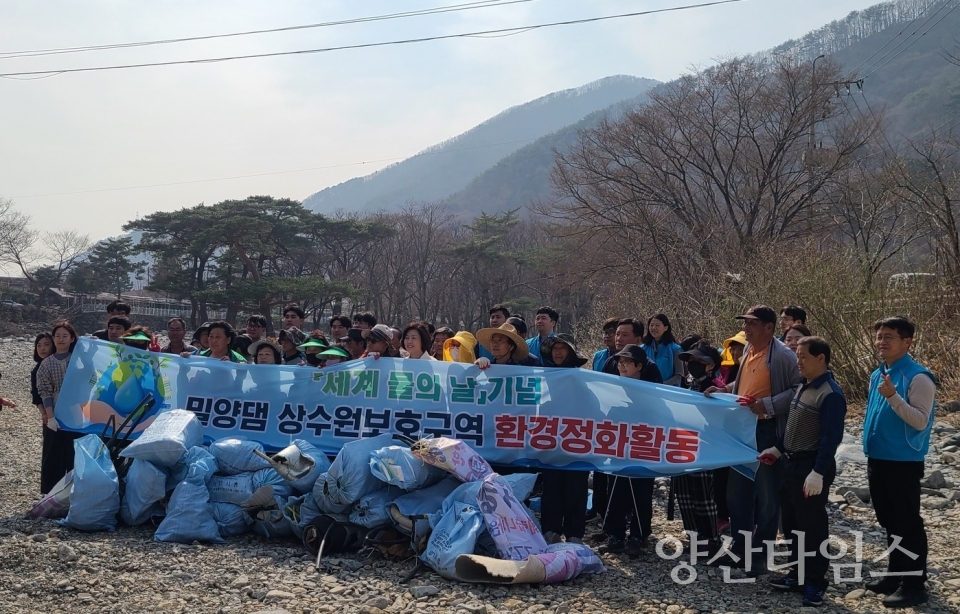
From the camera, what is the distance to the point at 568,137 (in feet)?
429

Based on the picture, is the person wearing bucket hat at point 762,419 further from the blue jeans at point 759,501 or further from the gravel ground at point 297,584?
the gravel ground at point 297,584

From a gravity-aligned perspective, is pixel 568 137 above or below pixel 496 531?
above

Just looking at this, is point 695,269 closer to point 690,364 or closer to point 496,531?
point 690,364

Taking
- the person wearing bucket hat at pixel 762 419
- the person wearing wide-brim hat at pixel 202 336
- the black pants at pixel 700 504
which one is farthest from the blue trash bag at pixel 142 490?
the person wearing bucket hat at pixel 762 419

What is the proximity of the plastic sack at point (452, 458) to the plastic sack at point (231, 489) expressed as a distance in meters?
1.36

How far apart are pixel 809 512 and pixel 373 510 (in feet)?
8.99

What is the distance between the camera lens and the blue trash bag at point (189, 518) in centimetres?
553

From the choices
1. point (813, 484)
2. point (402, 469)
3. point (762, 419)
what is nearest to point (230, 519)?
point (402, 469)

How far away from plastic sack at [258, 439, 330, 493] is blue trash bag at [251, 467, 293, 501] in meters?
0.06

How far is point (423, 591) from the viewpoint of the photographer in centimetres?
459

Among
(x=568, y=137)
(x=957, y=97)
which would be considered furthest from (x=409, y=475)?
(x=568, y=137)

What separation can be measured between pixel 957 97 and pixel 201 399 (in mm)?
67135

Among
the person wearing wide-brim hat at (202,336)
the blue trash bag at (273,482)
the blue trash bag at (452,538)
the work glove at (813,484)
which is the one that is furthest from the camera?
the person wearing wide-brim hat at (202,336)

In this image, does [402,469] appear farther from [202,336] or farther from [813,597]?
[202,336]
